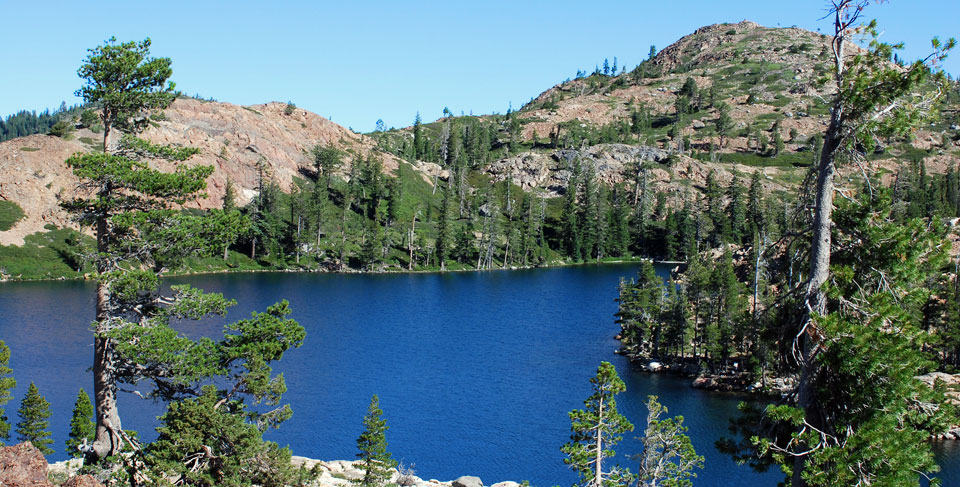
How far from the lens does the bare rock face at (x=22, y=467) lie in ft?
51.1

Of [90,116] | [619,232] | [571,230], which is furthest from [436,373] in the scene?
[619,232]

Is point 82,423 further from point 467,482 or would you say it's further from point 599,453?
point 599,453

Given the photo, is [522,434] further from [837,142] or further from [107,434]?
[837,142]

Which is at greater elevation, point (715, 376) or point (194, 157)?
point (194, 157)

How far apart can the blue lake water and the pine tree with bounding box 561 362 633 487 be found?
714 inches

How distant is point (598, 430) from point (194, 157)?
148 meters

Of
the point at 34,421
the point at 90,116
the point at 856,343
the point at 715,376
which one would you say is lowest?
the point at 715,376

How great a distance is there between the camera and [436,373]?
71.6 metres

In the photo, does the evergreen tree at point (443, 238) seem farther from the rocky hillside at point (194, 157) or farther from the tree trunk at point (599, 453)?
the tree trunk at point (599, 453)

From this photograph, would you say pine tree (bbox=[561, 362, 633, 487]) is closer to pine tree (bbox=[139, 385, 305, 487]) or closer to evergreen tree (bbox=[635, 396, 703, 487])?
evergreen tree (bbox=[635, 396, 703, 487])

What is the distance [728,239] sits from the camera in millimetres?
171625

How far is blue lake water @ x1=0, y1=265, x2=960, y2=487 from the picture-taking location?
51.0 metres

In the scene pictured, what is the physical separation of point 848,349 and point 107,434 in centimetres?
1991

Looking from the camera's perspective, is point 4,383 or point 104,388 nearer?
point 104,388
